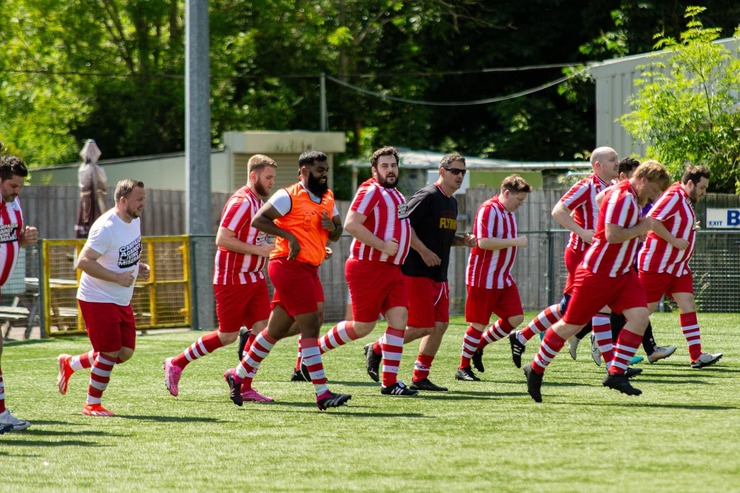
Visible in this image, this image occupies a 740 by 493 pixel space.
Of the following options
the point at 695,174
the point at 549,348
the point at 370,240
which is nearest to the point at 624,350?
the point at 549,348

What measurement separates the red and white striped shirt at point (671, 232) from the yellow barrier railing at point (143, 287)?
300 inches

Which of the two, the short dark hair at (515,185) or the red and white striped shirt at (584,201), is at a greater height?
the short dark hair at (515,185)

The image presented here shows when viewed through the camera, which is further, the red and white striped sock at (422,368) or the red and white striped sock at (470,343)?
the red and white striped sock at (470,343)

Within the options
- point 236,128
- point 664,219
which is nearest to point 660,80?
point 664,219

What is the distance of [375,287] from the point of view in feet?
32.1

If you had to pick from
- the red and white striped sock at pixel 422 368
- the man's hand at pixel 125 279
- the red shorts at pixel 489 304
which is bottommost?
the red and white striped sock at pixel 422 368

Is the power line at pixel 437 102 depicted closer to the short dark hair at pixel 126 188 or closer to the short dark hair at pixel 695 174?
the short dark hair at pixel 695 174

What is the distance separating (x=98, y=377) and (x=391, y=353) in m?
2.24

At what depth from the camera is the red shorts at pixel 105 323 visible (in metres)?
9.35

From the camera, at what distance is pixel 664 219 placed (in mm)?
11641

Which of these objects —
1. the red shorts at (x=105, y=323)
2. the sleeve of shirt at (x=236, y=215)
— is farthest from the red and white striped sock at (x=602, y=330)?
the red shorts at (x=105, y=323)

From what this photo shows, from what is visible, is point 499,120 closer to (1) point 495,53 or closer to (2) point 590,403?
(1) point 495,53

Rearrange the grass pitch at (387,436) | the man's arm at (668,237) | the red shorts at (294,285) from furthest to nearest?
the man's arm at (668,237) → the red shorts at (294,285) → the grass pitch at (387,436)

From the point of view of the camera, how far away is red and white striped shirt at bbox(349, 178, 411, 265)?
32.0 feet
